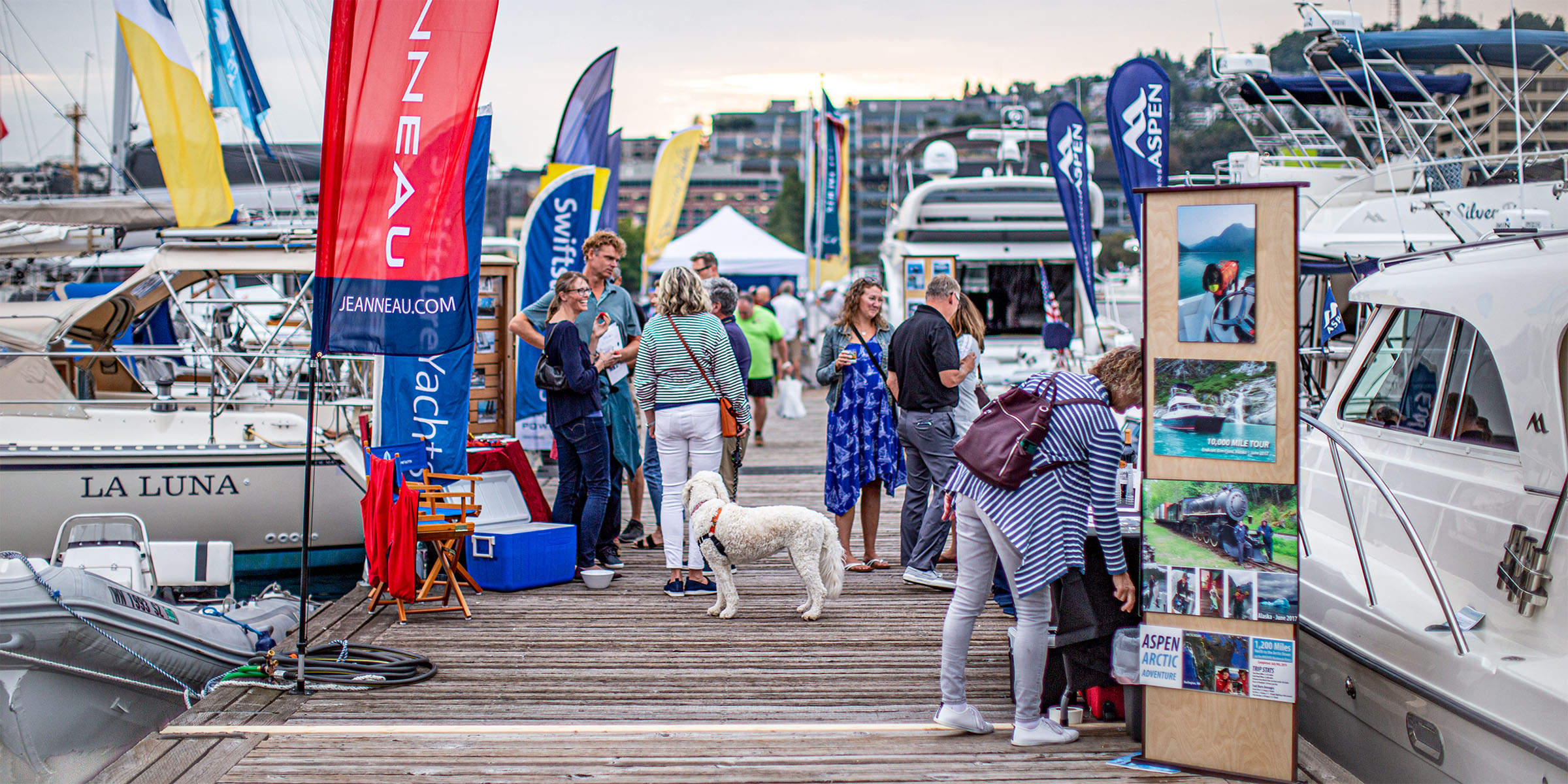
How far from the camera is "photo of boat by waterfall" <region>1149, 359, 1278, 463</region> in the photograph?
11.6 ft

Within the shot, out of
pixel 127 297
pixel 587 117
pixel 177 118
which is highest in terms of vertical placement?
pixel 587 117

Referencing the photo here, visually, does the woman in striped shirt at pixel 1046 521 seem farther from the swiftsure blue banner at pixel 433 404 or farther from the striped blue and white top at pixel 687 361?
the swiftsure blue banner at pixel 433 404

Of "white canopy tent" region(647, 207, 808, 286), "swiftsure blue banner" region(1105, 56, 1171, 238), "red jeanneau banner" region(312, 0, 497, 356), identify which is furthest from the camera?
"white canopy tent" region(647, 207, 808, 286)

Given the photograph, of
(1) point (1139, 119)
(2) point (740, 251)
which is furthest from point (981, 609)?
(2) point (740, 251)

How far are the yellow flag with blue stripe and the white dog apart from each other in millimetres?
6859

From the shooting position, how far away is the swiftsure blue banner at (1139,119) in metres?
8.79

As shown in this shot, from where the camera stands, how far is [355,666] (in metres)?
4.78

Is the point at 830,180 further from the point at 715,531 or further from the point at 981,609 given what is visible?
the point at 981,609

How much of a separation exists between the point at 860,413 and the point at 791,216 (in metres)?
107

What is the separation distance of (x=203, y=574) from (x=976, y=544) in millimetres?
5432

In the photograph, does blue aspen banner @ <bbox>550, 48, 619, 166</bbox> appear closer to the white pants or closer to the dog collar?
the white pants

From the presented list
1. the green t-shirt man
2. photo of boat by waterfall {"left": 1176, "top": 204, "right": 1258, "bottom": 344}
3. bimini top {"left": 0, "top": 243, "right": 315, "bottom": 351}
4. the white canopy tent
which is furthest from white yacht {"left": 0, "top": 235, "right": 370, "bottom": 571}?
the white canopy tent

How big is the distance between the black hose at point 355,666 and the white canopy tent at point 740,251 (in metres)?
15.9

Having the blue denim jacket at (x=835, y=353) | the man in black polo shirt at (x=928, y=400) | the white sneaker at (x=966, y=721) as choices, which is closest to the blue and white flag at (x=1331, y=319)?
the man in black polo shirt at (x=928, y=400)
